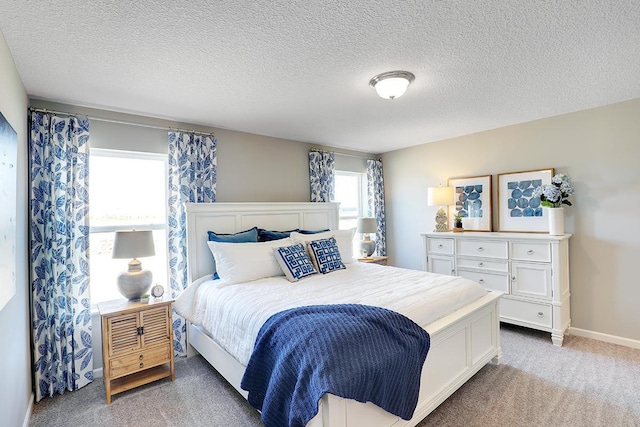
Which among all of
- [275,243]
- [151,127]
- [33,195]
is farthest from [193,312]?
[151,127]

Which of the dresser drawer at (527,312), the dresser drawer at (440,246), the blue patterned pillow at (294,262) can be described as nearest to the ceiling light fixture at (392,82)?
the blue patterned pillow at (294,262)

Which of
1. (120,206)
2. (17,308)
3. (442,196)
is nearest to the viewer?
(17,308)

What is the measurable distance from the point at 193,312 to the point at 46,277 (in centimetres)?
116

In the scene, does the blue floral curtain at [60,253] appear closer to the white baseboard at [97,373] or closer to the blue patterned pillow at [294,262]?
A: the white baseboard at [97,373]

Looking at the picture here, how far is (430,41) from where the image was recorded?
6.09ft

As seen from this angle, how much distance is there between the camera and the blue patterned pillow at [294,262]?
289cm

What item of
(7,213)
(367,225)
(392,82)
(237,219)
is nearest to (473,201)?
(367,225)

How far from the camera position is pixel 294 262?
2.96m

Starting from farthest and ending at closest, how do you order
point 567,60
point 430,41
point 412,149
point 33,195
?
point 412,149 → point 33,195 → point 567,60 → point 430,41

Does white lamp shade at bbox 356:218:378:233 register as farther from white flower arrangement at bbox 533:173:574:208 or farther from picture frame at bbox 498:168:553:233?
white flower arrangement at bbox 533:173:574:208

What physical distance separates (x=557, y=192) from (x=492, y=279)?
1.16 metres

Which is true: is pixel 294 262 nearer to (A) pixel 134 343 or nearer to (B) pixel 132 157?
(A) pixel 134 343

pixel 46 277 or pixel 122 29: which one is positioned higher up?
pixel 122 29

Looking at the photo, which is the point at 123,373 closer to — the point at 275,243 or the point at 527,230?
the point at 275,243
